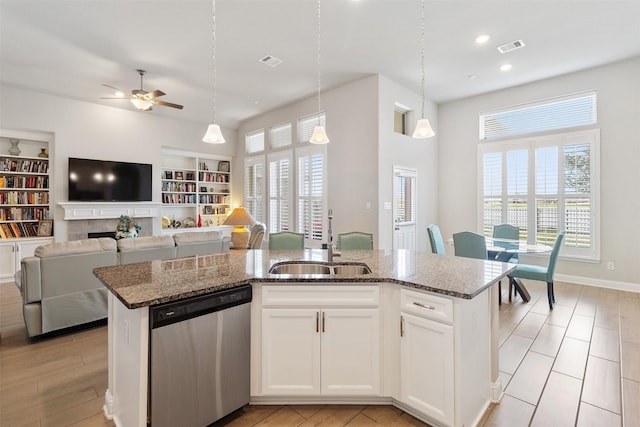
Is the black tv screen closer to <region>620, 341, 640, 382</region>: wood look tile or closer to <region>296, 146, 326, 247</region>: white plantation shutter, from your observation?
<region>296, 146, 326, 247</region>: white plantation shutter

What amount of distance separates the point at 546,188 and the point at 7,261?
9.57 m

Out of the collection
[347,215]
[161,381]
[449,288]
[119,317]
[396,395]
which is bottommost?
[396,395]

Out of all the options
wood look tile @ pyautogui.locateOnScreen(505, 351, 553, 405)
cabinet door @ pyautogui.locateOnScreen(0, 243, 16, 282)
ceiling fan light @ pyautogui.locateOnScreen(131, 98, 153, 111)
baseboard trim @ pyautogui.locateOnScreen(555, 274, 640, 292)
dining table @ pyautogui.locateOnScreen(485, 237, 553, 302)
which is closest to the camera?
wood look tile @ pyautogui.locateOnScreen(505, 351, 553, 405)

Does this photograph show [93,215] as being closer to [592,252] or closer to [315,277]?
[315,277]

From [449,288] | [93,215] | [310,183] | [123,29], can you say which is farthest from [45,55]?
[449,288]

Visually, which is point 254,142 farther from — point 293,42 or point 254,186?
point 293,42

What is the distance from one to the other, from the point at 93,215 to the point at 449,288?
6.91 metres

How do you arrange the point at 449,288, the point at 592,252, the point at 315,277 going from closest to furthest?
the point at 449,288 < the point at 315,277 < the point at 592,252

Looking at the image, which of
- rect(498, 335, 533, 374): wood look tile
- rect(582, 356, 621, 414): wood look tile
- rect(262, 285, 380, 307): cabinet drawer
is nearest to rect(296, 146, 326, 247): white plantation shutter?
rect(498, 335, 533, 374): wood look tile

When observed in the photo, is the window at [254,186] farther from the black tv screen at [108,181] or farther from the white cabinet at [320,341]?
the white cabinet at [320,341]

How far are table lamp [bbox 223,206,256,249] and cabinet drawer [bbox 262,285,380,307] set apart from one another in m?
1.45

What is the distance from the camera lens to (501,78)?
5168 millimetres

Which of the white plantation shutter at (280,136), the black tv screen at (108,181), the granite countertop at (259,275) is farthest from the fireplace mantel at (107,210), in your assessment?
the granite countertop at (259,275)

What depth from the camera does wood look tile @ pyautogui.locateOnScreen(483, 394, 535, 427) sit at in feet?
6.23
